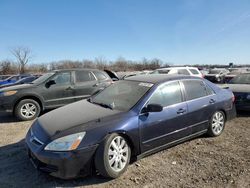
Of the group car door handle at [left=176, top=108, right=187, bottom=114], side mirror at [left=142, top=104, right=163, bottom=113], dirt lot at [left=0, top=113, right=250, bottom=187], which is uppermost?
side mirror at [left=142, top=104, right=163, bottom=113]

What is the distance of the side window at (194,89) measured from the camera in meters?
4.34

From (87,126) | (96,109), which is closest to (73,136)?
(87,126)

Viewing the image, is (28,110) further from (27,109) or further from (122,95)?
(122,95)

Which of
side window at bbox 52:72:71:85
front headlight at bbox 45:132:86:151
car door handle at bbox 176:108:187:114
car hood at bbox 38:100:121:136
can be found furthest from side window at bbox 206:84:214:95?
side window at bbox 52:72:71:85

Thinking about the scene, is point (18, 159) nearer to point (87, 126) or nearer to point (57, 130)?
point (57, 130)

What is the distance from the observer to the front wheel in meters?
4.68

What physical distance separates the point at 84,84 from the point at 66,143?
4771 millimetres

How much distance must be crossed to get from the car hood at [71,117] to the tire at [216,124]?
2405 mm

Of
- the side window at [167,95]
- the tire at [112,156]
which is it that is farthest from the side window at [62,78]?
the tire at [112,156]

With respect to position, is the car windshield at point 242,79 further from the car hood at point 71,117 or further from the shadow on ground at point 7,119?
the shadow on ground at point 7,119

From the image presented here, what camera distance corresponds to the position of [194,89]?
177 inches

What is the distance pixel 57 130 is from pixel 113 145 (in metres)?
0.83

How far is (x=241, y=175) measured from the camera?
3.21 meters

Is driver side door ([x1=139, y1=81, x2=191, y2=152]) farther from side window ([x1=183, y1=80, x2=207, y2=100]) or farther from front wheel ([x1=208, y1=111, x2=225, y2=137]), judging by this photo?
front wheel ([x1=208, y1=111, x2=225, y2=137])
